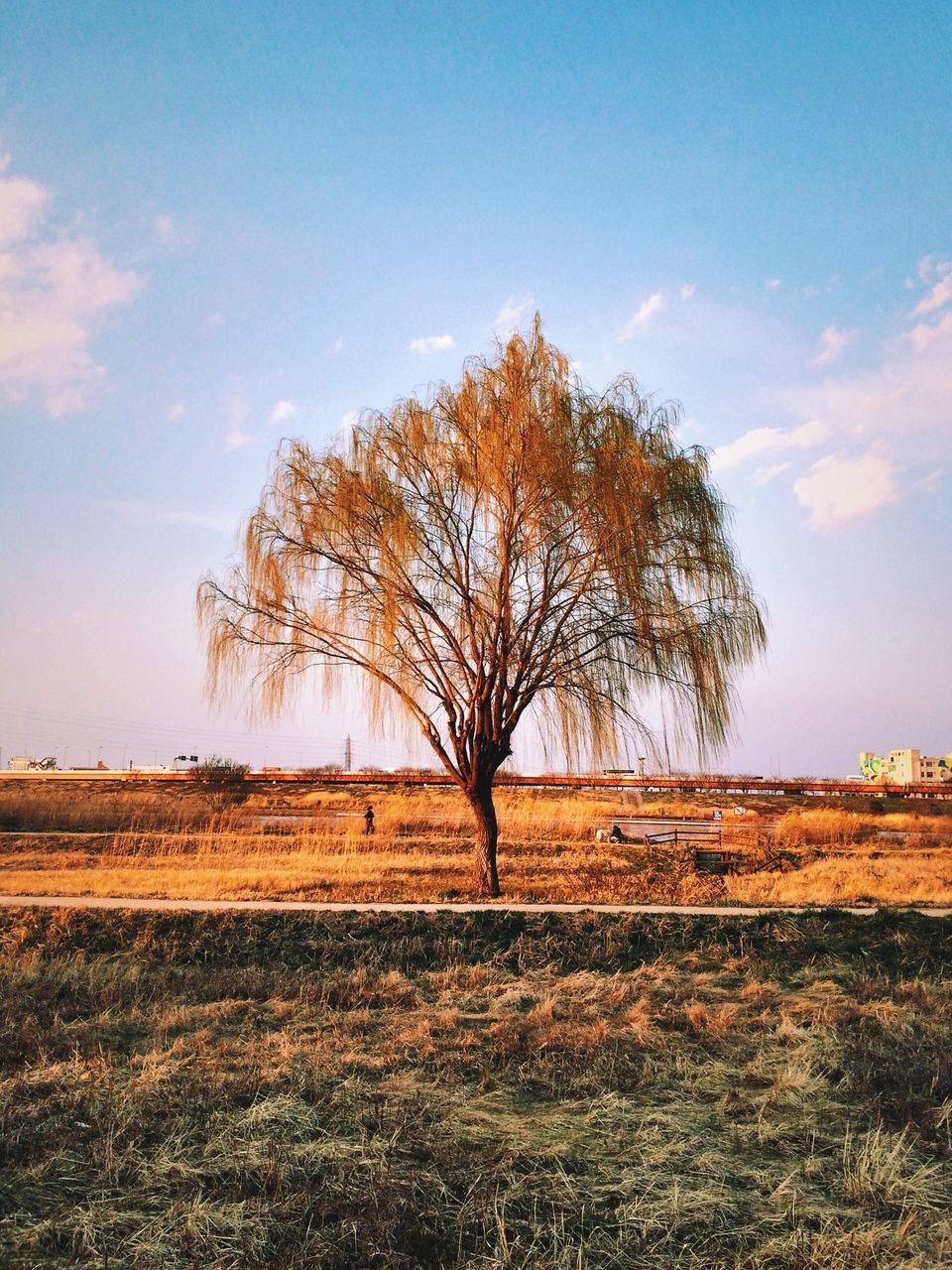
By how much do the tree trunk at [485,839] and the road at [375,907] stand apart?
1079 millimetres

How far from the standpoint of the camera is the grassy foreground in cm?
370

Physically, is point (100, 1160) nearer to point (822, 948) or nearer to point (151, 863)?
point (822, 948)

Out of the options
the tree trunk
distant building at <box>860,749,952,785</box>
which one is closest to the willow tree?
the tree trunk

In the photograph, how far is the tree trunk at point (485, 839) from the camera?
1381 centimetres

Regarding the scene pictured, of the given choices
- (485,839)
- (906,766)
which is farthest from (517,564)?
(906,766)

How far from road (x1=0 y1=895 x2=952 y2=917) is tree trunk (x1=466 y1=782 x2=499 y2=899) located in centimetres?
108

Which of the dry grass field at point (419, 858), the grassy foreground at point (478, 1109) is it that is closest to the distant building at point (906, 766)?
the dry grass field at point (419, 858)

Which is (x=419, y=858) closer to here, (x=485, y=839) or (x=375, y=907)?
(x=485, y=839)

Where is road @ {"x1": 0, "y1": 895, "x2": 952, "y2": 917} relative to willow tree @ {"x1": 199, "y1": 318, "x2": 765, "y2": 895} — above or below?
below

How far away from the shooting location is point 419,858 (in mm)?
19250

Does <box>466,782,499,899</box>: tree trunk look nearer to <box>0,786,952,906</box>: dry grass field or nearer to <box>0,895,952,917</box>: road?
<box>0,786,952,906</box>: dry grass field

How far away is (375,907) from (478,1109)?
7.05 metres

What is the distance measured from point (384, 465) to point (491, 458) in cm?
196

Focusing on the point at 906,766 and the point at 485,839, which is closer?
the point at 485,839
